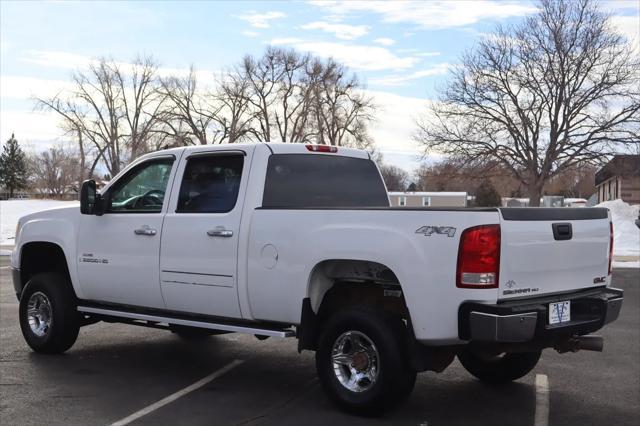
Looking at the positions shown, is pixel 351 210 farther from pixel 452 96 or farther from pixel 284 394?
pixel 452 96

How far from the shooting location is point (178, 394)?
6129 millimetres

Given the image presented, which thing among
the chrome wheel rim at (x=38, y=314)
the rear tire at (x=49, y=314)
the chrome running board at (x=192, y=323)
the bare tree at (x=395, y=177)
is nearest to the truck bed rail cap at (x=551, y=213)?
the chrome running board at (x=192, y=323)

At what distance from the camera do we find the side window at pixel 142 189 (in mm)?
6832

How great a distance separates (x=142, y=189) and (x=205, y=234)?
4.08ft

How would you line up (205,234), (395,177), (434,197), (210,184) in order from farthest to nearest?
(395,177) → (434,197) → (210,184) → (205,234)

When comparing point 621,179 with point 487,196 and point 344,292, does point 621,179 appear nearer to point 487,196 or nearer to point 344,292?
point 487,196

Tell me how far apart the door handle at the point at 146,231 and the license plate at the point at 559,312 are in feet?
11.5

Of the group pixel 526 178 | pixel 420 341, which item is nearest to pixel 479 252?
pixel 420 341

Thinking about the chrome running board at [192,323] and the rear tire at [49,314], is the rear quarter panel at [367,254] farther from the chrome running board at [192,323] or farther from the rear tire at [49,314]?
the rear tire at [49,314]

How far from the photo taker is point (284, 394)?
6191 millimetres

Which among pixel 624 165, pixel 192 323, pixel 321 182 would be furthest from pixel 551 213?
pixel 624 165

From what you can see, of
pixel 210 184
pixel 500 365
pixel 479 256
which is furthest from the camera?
→ pixel 500 365

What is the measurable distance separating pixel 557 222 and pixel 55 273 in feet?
16.9

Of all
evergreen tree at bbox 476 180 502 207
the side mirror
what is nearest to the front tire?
the side mirror
